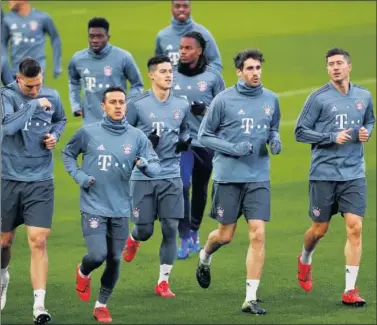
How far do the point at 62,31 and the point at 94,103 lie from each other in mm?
17421

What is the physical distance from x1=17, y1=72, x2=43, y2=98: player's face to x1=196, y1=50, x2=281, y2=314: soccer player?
1.58 m

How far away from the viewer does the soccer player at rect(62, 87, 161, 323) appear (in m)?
12.4

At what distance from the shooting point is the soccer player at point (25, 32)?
20.1 meters

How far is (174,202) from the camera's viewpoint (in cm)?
1364

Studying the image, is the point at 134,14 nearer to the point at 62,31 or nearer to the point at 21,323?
the point at 62,31

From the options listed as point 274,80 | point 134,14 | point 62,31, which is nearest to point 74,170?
point 274,80

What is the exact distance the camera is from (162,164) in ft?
44.9

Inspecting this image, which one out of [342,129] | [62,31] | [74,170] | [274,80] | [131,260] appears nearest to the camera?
[74,170]

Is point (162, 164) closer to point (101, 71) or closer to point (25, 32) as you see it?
point (101, 71)

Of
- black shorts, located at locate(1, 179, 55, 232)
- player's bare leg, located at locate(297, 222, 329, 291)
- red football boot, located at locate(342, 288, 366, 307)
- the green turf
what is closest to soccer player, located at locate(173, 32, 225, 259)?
the green turf

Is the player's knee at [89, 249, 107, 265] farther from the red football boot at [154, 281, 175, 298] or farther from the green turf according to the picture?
the red football boot at [154, 281, 175, 298]

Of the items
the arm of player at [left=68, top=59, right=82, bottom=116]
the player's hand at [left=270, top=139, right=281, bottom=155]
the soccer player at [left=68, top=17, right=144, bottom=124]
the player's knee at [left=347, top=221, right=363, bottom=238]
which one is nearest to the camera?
the player's hand at [left=270, top=139, right=281, bottom=155]

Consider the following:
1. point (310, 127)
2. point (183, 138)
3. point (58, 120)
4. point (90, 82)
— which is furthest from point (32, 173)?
point (90, 82)

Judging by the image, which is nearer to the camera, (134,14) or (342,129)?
(342,129)
